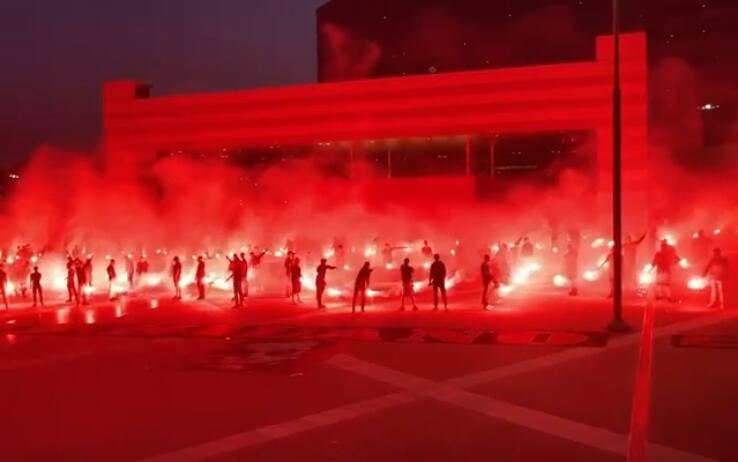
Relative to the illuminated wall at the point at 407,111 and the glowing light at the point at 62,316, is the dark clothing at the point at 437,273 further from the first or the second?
the illuminated wall at the point at 407,111

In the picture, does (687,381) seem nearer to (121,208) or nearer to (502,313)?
(502,313)

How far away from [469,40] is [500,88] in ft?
75.1

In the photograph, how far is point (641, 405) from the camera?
32.0 ft

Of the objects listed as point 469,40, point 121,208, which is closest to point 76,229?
point 121,208

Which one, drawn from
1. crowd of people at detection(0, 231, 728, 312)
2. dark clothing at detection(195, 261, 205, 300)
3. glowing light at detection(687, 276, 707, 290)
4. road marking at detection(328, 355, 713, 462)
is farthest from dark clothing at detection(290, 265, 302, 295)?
glowing light at detection(687, 276, 707, 290)

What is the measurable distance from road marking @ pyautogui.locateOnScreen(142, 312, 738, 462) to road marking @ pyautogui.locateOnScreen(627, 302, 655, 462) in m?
0.10

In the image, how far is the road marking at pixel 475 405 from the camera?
8.11 meters

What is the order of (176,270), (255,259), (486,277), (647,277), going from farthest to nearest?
1. (255,259)
2. (647,277)
3. (176,270)
4. (486,277)

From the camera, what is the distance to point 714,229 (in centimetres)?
3709

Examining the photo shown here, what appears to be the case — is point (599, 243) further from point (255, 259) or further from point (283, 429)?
point (283, 429)

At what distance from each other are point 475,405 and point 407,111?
81.2 ft

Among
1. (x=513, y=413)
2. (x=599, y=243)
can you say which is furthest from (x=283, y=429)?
(x=599, y=243)

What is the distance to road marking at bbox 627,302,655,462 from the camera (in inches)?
313

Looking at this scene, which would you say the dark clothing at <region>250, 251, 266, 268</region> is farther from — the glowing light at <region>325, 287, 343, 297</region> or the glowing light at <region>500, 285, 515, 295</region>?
the glowing light at <region>500, 285, 515, 295</region>
